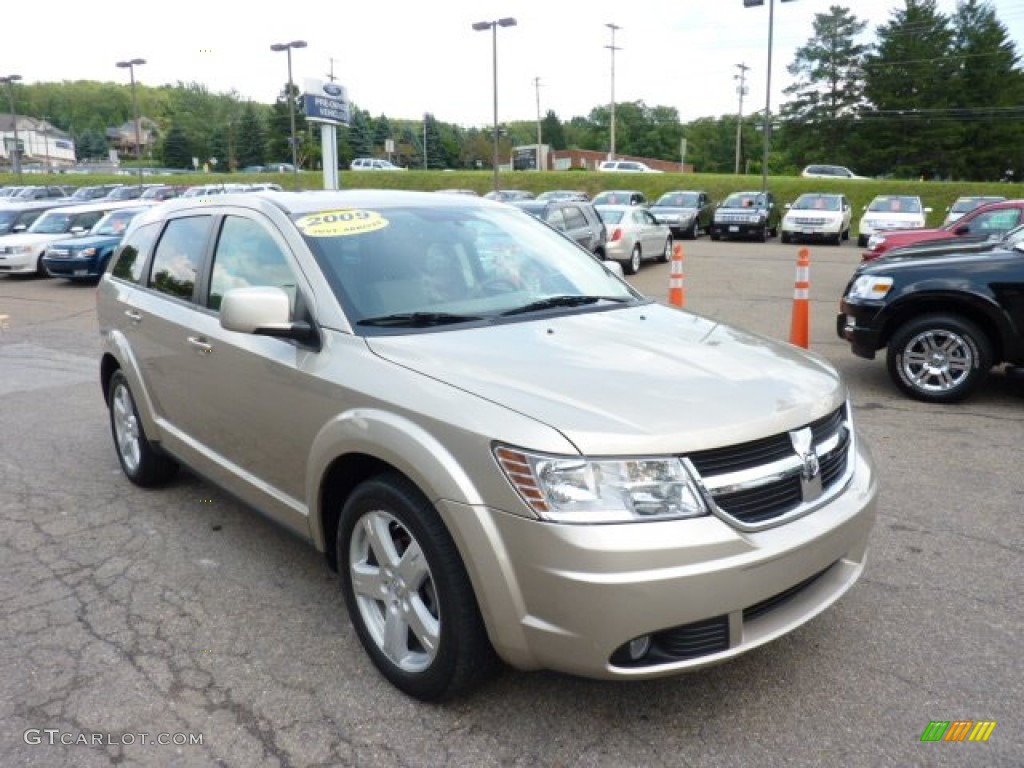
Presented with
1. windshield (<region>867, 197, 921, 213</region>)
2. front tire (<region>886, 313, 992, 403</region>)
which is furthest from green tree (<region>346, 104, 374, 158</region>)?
front tire (<region>886, 313, 992, 403</region>)

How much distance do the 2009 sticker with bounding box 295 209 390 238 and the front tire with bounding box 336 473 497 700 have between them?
116 cm

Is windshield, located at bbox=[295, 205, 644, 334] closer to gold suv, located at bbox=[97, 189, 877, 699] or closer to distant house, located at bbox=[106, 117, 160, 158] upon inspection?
gold suv, located at bbox=[97, 189, 877, 699]

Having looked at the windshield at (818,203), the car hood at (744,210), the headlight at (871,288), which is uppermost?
the windshield at (818,203)

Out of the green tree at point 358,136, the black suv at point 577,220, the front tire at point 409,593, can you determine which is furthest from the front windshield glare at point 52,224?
the green tree at point 358,136

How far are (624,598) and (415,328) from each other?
4.49 ft

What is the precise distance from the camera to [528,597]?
96.1 inches

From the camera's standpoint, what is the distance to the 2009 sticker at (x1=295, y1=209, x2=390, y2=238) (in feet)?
11.6

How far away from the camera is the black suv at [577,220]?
637 inches

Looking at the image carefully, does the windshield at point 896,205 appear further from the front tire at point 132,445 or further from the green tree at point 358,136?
the green tree at point 358,136

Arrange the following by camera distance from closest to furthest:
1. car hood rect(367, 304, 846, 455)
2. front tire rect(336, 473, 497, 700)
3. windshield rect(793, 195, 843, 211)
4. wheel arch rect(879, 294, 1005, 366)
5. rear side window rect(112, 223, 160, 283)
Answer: car hood rect(367, 304, 846, 455)
front tire rect(336, 473, 497, 700)
rear side window rect(112, 223, 160, 283)
wheel arch rect(879, 294, 1005, 366)
windshield rect(793, 195, 843, 211)

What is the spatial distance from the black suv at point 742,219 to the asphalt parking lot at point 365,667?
22.5 metres

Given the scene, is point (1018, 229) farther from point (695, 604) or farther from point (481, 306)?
point (695, 604)

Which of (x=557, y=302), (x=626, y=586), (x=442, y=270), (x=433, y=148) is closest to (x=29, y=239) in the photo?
(x=442, y=270)

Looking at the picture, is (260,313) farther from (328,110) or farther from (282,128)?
(282,128)
